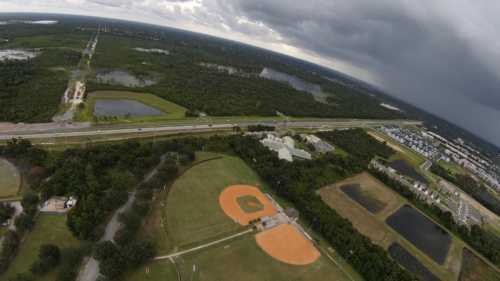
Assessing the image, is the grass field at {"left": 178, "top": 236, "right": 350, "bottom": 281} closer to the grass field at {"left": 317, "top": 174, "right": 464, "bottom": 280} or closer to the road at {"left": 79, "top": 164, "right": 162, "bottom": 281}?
the road at {"left": 79, "top": 164, "right": 162, "bottom": 281}

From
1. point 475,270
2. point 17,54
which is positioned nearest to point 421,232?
point 475,270

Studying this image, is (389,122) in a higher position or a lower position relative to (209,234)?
higher

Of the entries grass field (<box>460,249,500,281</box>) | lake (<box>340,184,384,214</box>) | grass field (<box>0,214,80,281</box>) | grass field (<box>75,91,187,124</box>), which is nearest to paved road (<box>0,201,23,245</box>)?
grass field (<box>0,214,80,281</box>)

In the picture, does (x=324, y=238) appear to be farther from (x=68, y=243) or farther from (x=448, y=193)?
(x=448, y=193)

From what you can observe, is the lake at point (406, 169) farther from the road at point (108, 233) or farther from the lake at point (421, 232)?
the road at point (108, 233)

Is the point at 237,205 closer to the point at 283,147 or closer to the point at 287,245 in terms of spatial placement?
the point at 287,245

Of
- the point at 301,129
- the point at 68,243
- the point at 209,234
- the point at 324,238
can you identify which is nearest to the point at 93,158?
the point at 68,243
